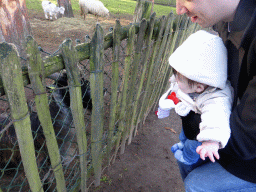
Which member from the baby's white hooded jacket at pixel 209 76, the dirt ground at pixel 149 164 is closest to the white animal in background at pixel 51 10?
the dirt ground at pixel 149 164

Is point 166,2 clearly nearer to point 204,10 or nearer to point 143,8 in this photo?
point 143,8

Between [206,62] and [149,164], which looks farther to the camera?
[149,164]

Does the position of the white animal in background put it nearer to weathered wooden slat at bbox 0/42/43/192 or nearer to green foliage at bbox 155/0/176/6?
weathered wooden slat at bbox 0/42/43/192

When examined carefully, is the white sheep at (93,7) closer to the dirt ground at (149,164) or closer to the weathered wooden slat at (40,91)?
the dirt ground at (149,164)

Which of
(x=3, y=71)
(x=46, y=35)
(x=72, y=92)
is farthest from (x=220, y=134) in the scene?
(x=46, y=35)

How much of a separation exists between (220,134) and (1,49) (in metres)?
1.17

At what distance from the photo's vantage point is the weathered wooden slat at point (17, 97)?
80cm

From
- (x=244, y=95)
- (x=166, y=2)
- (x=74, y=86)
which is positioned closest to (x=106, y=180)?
(x=74, y=86)

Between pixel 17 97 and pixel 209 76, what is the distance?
1156mm

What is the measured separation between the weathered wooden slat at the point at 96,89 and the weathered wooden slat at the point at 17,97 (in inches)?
22.3

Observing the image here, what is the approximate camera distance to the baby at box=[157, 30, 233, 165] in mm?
1024

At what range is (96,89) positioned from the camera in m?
1.51

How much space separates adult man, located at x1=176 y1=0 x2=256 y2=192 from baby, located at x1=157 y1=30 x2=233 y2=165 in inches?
2.3

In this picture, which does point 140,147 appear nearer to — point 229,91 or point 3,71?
point 229,91
